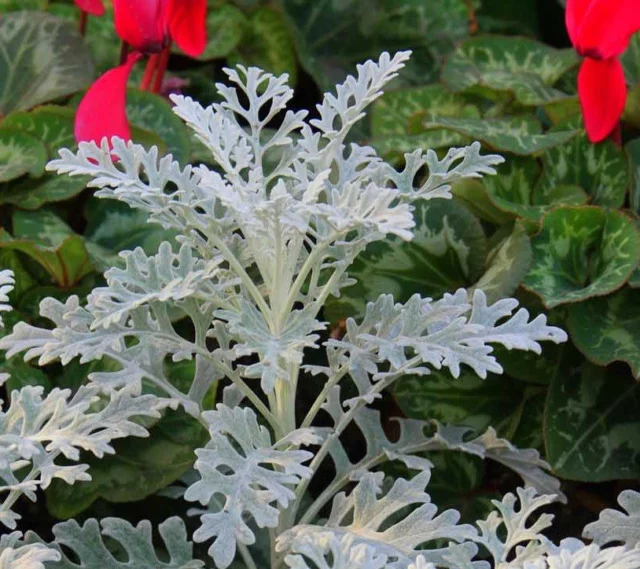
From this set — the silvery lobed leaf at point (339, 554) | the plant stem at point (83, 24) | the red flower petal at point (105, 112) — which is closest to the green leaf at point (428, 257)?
the red flower petal at point (105, 112)

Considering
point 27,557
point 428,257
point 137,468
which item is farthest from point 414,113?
point 27,557

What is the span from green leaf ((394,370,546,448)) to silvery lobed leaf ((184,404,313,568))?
324 millimetres

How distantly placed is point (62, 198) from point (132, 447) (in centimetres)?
26

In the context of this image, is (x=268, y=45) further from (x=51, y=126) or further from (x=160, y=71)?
(x=51, y=126)

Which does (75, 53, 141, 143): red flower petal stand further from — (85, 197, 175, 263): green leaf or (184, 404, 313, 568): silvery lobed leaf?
(184, 404, 313, 568): silvery lobed leaf

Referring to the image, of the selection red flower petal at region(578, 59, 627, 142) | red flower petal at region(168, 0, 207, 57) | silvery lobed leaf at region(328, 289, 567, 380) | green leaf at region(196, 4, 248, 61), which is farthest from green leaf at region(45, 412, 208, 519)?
green leaf at region(196, 4, 248, 61)

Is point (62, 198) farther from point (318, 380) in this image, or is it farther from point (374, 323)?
point (374, 323)

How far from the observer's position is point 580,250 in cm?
106

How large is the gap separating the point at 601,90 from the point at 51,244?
53 cm

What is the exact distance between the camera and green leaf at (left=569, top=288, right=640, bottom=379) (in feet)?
3.22

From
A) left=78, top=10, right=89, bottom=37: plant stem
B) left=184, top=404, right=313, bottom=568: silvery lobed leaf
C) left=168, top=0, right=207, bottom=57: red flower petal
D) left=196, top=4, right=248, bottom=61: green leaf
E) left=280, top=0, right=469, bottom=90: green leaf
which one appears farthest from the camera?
left=280, top=0, right=469, bottom=90: green leaf

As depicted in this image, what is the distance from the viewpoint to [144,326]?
79 centimetres

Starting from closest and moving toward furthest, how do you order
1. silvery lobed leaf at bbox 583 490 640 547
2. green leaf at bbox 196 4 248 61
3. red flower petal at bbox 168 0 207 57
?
1. silvery lobed leaf at bbox 583 490 640 547
2. red flower petal at bbox 168 0 207 57
3. green leaf at bbox 196 4 248 61

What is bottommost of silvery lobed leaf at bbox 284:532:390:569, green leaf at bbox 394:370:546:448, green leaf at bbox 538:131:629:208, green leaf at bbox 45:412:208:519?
green leaf at bbox 45:412:208:519
